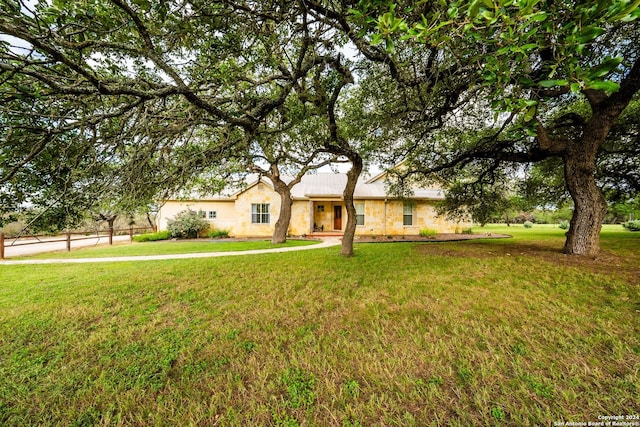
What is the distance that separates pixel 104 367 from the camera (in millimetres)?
2771

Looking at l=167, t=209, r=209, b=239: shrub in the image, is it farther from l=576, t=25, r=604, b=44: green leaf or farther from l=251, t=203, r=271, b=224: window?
l=576, t=25, r=604, b=44: green leaf

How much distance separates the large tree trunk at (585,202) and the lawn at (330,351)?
123cm

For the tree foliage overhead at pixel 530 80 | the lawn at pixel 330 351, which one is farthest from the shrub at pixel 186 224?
the tree foliage overhead at pixel 530 80

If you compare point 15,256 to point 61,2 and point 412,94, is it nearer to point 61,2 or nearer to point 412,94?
point 61,2

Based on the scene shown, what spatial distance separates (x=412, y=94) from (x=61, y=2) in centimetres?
547

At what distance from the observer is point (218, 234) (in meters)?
17.0

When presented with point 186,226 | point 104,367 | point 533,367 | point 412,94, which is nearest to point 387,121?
point 412,94

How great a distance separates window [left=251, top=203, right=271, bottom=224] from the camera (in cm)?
1717

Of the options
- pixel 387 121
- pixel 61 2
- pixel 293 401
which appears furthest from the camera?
pixel 387 121

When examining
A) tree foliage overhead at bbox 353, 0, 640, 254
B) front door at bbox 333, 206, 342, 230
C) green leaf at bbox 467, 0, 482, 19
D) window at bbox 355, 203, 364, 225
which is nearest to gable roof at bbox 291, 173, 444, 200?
window at bbox 355, 203, 364, 225

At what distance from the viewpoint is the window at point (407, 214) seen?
56.3ft

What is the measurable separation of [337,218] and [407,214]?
5.39 m

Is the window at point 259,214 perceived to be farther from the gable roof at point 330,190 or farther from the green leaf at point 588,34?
the green leaf at point 588,34

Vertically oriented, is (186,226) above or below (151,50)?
below
